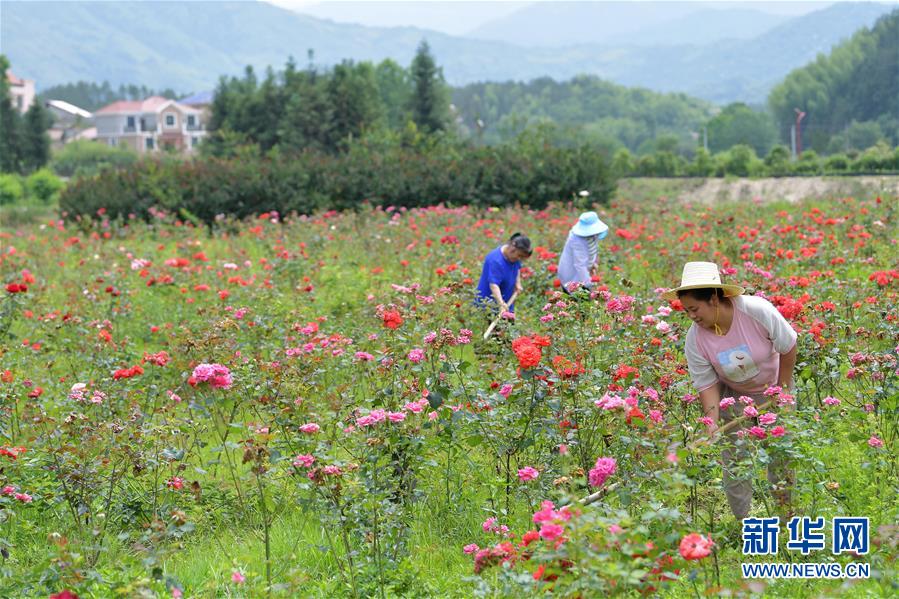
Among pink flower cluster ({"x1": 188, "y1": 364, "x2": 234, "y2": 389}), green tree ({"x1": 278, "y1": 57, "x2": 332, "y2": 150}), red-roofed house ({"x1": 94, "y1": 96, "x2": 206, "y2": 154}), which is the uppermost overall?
red-roofed house ({"x1": 94, "y1": 96, "x2": 206, "y2": 154})

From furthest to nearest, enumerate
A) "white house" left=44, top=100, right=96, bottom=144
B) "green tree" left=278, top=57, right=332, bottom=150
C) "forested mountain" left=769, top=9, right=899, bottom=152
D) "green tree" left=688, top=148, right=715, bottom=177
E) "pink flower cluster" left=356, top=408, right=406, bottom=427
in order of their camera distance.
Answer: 1. "white house" left=44, top=100, right=96, bottom=144
2. "forested mountain" left=769, top=9, right=899, bottom=152
3. "green tree" left=688, top=148, right=715, bottom=177
4. "green tree" left=278, top=57, right=332, bottom=150
5. "pink flower cluster" left=356, top=408, right=406, bottom=427

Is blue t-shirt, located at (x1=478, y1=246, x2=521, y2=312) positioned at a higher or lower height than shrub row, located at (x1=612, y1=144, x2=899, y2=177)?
lower

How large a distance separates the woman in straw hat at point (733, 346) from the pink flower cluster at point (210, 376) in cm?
205

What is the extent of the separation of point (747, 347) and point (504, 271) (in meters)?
3.77

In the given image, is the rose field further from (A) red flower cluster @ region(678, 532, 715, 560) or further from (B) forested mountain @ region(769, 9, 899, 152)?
(B) forested mountain @ region(769, 9, 899, 152)

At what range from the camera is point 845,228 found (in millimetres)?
11773

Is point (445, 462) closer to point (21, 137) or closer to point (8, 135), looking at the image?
point (8, 135)

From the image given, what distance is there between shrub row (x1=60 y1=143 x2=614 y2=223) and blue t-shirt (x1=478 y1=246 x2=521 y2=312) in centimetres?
1464

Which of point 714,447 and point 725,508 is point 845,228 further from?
point 714,447

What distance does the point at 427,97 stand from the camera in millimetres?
49656

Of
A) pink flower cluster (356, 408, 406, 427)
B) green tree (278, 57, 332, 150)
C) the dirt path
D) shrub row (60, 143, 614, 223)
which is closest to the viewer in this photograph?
pink flower cluster (356, 408, 406, 427)

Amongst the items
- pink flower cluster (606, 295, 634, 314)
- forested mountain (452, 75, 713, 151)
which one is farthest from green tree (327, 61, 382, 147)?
forested mountain (452, 75, 713, 151)

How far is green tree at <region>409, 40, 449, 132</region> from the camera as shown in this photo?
49531mm

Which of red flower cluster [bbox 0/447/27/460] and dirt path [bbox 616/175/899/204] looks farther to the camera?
dirt path [bbox 616/175/899/204]
